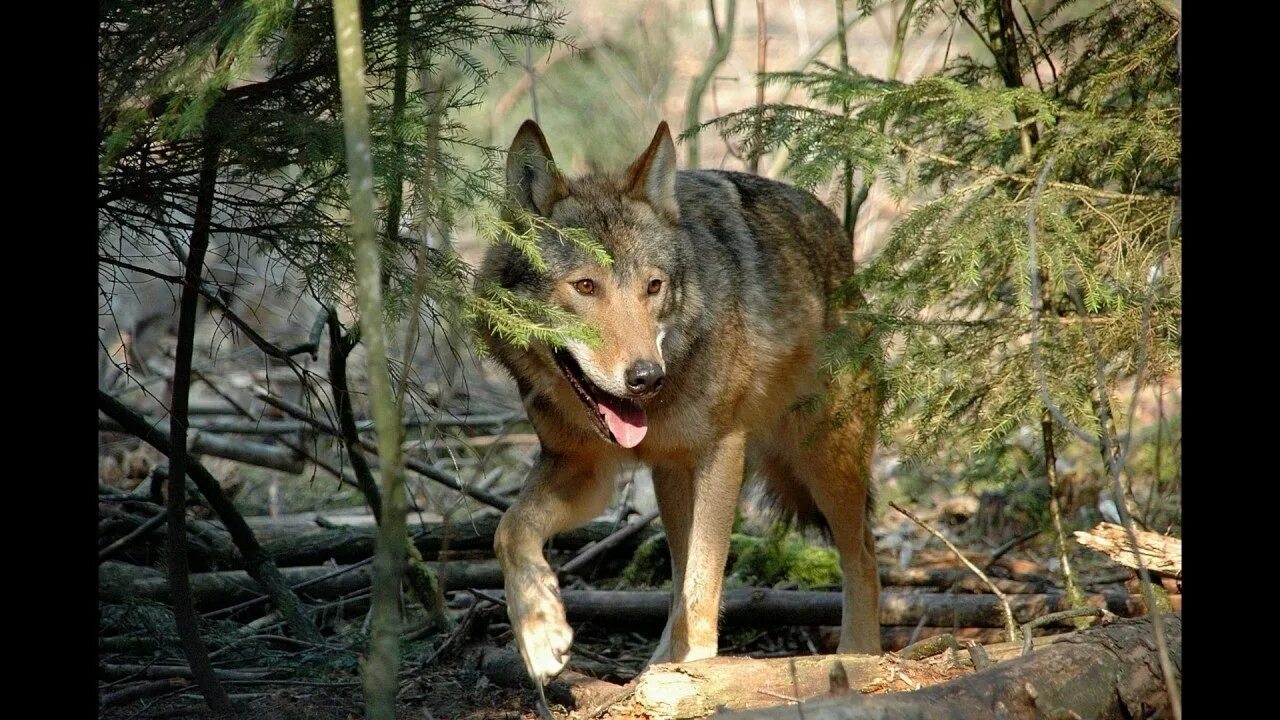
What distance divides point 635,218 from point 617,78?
285 inches

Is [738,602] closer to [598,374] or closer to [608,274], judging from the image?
[598,374]

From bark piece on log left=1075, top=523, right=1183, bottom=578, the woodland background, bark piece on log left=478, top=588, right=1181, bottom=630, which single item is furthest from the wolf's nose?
bark piece on log left=478, top=588, right=1181, bottom=630

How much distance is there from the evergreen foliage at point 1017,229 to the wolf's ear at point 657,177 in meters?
0.37

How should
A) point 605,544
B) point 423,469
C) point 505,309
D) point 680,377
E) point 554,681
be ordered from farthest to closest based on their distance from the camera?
point 605,544 → point 423,469 → point 680,377 → point 554,681 → point 505,309

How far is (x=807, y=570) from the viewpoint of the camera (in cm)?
721

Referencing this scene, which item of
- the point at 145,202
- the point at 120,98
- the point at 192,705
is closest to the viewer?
the point at 120,98

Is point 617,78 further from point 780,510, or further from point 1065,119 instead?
point 1065,119

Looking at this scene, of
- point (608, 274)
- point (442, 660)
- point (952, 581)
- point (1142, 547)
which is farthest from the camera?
point (952, 581)

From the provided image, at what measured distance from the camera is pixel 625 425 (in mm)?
4816

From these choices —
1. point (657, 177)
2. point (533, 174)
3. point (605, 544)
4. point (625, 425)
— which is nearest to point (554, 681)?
point (625, 425)

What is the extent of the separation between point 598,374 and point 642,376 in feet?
0.67

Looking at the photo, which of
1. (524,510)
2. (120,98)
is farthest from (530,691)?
(120,98)

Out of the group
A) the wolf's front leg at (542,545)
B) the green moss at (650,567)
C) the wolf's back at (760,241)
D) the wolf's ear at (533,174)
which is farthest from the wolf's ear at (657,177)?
the green moss at (650,567)
